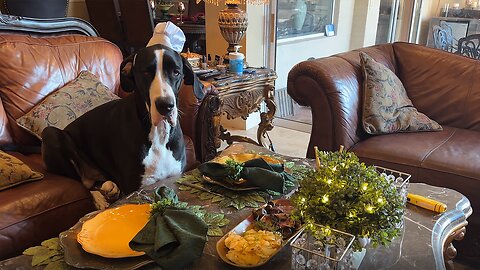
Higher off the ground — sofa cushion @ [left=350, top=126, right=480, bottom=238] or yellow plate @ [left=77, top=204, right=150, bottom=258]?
yellow plate @ [left=77, top=204, right=150, bottom=258]

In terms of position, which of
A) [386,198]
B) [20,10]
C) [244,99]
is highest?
[20,10]

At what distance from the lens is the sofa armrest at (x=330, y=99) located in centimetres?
221

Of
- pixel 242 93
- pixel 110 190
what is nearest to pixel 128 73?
pixel 110 190

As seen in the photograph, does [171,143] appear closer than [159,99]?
No

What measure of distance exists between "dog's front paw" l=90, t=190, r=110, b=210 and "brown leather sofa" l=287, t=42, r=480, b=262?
1155 millimetres

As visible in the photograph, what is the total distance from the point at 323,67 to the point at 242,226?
4.28 ft

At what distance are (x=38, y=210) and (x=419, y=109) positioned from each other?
2.16 metres

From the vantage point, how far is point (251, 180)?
1.44 metres

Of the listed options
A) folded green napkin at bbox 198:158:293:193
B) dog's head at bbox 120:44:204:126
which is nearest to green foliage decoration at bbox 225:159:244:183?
folded green napkin at bbox 198:158:293:193

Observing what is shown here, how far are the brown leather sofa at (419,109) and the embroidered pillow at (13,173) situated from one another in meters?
1.40

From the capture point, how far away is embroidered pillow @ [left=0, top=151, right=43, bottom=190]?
1.58 m

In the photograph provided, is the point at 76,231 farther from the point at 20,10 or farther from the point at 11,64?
the point at 20,10

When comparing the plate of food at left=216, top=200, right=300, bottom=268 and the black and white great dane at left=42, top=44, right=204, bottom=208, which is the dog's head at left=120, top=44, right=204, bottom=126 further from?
the plate of food at left=216, top=200, right=300, bottom=268

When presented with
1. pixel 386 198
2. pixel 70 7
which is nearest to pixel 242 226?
pixel 386 198
